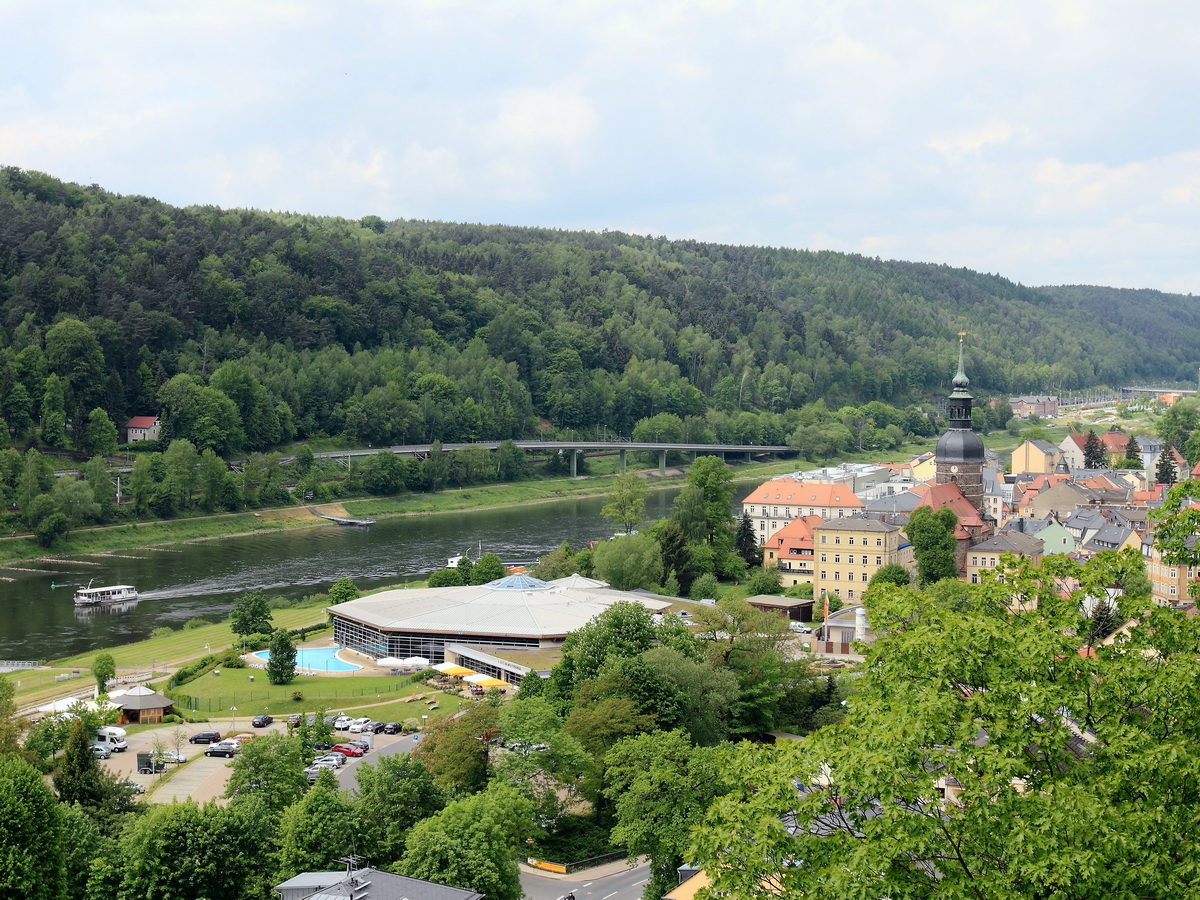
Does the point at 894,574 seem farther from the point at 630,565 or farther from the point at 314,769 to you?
the point at 314,769

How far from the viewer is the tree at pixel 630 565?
Result: 6844 cm

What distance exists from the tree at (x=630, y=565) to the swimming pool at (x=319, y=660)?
1682 cm

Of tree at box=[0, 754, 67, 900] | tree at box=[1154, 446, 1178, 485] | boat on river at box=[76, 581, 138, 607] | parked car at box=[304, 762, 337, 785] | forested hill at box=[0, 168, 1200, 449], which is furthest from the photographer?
forested hill at box=[0, 168, 1200, 449]

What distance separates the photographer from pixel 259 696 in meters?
49.5

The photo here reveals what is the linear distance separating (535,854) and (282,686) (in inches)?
828

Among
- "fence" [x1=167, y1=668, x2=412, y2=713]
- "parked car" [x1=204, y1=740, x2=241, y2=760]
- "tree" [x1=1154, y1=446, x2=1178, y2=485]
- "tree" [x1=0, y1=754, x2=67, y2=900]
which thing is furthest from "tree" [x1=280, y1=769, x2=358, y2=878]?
"tree" [x1=1154, y1=446, x2=1178, y2=485]

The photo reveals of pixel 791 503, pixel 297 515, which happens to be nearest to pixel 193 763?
pixel 791 503

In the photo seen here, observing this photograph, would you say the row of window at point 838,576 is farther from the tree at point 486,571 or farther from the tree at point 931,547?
the tree at point 486,571

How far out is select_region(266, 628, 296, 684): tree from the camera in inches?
1998

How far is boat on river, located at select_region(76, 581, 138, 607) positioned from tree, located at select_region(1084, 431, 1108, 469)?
9174cm

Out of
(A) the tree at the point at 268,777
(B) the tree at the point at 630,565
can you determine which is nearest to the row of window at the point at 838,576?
(B) the tree at the point at 630,565

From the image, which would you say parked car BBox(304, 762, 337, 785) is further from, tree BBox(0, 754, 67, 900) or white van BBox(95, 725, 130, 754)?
tree BBox(0, 754, 67, 900)

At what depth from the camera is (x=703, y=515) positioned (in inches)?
3051

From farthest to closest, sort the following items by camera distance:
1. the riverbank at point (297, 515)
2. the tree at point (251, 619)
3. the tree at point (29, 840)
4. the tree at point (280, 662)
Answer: the riverbank at point (297, 515), the tree at point (251, 619), the tree at point (280, 662), the tree at point (29, 840)
